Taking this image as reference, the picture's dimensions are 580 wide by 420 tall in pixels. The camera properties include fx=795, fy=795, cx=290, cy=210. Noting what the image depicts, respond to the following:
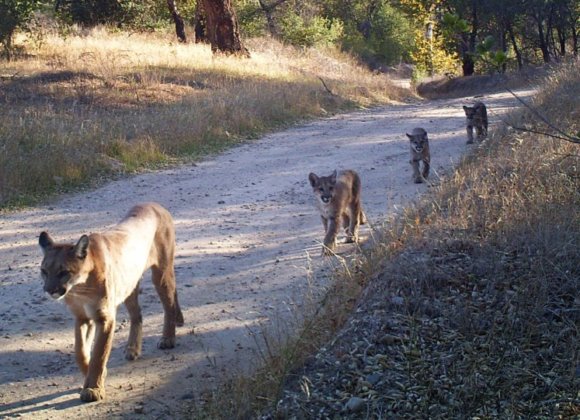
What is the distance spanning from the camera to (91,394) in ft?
18.9

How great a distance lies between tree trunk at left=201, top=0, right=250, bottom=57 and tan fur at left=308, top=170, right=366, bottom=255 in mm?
19863

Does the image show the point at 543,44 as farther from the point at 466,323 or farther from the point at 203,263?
the point at 466,323

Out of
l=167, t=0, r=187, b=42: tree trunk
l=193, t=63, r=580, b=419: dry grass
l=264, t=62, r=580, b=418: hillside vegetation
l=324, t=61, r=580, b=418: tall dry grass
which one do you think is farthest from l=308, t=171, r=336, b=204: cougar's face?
l=167, t=0, r=187, b=42: tree trunk

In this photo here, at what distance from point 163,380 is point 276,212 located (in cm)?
535

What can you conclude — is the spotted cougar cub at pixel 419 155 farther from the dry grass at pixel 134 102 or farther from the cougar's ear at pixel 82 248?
the cougar's ear at pixel 82 248

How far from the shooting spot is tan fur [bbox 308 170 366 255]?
9672 mm

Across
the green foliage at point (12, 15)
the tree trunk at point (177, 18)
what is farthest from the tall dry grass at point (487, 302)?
the tree trunk at point (177, 18)

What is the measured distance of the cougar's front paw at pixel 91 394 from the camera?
18.9 feet

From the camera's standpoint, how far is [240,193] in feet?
40.9

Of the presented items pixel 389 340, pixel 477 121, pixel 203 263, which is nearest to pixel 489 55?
pixel 389 340

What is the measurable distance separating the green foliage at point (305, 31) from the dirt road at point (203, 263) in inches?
1020

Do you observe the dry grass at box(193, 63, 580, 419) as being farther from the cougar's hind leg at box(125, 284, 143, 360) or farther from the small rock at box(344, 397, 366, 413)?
the cougar's hind leg at box(125, 284, 143, 360)

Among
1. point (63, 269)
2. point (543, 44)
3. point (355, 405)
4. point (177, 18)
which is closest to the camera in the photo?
point (355, 405)

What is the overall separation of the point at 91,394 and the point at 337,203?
4691 mm
